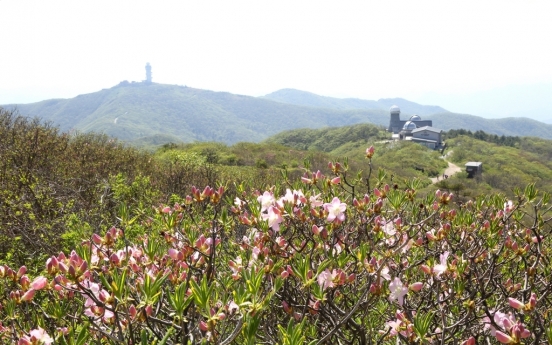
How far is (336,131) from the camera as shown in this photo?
101 metres

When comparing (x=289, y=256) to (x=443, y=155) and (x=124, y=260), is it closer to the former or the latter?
(x=124, y=260)

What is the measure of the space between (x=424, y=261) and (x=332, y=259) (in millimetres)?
673

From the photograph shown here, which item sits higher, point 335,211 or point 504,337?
point 335,211

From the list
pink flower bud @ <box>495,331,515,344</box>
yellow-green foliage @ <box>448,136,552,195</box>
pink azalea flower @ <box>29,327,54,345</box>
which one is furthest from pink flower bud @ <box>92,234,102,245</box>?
yellow-green foliage @ <box>448,136,552,195</box>

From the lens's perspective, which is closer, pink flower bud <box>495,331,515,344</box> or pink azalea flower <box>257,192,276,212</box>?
pink flower bud <box>495,331,515,344</box>

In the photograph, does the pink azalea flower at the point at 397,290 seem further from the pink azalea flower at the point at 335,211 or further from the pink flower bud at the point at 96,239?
the pink flower bud at the point at 96,239

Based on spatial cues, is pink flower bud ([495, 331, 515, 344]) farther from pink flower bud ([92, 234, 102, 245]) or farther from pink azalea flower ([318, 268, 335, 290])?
pink flower bud ([92, 234, 102, 245])

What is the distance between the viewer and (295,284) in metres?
2.11

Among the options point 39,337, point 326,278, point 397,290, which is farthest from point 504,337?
point 39,337

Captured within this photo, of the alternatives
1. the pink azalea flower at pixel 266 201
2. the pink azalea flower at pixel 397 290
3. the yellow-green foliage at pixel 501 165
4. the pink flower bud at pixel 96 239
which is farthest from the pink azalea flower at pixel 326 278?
the yellow-green foliage at pixel 501 165

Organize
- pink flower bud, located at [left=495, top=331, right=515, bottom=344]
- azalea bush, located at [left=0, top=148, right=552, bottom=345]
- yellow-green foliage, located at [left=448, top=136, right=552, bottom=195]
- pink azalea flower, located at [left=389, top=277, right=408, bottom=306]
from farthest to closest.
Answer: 1. yellow-green foliage, located at [left=448, top=136, right=552, bottom=195]
2. pink azalea flower, located at [left=389, top=277, right=408, bottom=306]
3. azalea bush, located at [left=0, top=148, right=552, bottom=345]
4. pink flower bud, located at [left=495, top=331, right=515, bottom=344]

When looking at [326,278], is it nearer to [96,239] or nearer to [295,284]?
[295,284]

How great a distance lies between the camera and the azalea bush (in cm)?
145

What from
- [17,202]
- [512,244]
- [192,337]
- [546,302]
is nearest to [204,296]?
[192,337]
